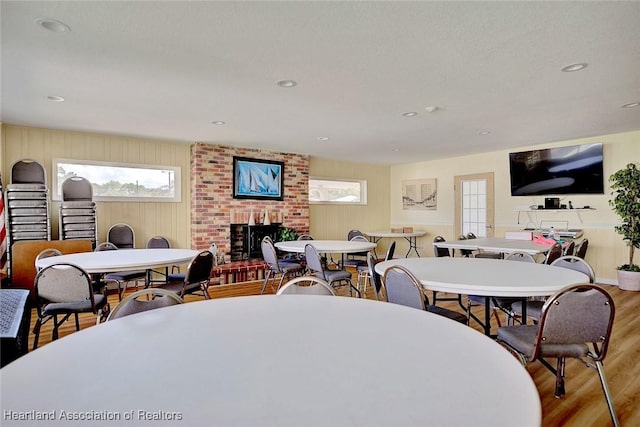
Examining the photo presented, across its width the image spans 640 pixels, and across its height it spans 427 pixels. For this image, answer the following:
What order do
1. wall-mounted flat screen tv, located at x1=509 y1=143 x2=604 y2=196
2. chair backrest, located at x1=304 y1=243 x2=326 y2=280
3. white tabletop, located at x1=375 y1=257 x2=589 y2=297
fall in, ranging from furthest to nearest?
wall-mounted flat screen tv, located at x1=509 y1=143 x2=604 y2=196 < chair backrest, located at x1=304 y1=243 x2=326 y2=280 < white tabletop, located at x1=375 y1=257 x2=589 y2=297

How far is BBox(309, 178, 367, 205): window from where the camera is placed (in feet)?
25.3

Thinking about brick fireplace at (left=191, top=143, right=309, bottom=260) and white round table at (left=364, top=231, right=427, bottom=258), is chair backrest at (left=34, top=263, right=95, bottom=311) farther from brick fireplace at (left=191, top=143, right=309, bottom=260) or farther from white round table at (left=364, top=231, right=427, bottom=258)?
white round table at (left=364, top=231, right=427, bottom=258)

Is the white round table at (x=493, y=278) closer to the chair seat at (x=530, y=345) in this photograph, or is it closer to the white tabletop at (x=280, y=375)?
the chair seat at (x=530, y=345)

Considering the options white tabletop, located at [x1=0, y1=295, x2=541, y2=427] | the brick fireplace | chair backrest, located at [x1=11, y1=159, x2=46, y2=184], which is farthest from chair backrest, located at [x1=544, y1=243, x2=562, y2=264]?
chair backrest, located at [x1=11, y1=159, x2=46, y2=184]

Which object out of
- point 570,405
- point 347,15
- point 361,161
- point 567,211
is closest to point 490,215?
point 567,211

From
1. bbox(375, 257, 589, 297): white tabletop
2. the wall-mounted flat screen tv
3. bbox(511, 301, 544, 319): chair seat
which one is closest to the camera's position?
bbox(375, 257, 589, 297): white tabletop

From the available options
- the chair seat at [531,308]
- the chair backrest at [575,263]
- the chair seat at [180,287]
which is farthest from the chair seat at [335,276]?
the chair backrest at [575,263]

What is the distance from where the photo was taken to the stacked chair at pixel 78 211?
4688 millimetres

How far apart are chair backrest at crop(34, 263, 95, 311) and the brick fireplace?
3.38 m

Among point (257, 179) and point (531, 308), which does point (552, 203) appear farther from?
point (257, 179)

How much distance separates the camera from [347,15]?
2123 mm

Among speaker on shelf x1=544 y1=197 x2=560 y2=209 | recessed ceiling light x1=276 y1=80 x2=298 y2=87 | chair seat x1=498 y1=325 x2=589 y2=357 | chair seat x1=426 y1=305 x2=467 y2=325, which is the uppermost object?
recessed ceiling light x1=276 y1=80 x2=298 y2=87

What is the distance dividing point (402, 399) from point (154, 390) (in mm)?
566

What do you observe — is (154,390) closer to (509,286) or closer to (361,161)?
(509,286)
